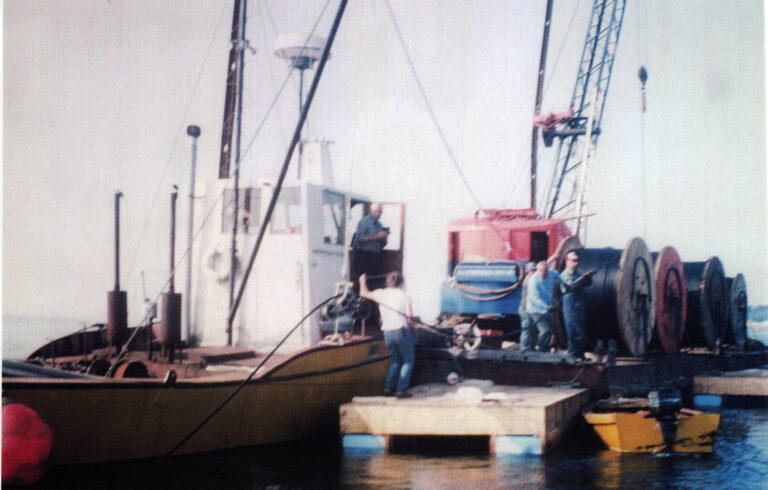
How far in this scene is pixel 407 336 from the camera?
8.95 m

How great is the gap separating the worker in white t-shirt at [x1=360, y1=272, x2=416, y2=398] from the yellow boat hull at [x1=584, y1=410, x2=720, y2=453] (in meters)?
1.90

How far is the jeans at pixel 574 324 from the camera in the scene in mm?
10266

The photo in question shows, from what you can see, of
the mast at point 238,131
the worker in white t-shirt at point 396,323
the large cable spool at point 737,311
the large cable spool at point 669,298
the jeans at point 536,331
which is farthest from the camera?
the large cable spool at point 737,311

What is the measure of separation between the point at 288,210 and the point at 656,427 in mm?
4683

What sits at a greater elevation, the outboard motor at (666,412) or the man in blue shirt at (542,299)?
the man in blue shirt at (542,299)

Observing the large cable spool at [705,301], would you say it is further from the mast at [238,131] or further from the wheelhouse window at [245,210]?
the mast at [238,131]

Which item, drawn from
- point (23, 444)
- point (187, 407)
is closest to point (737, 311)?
point (187, 407)

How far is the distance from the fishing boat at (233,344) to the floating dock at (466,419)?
70 cm

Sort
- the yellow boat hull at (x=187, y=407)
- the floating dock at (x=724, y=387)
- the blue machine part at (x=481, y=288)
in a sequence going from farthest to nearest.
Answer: the floating dock at (x=724, y=387), the blue machine part at (x=481, y=288), the yellow boat hull at (x=187, y=407)

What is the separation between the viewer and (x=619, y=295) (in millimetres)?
10789

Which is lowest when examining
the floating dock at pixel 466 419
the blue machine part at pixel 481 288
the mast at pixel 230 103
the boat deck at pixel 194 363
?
the floating dock at pixel 466 419

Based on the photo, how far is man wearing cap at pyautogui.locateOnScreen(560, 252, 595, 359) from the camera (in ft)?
33.7

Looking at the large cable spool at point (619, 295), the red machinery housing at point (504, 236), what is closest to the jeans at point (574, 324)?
the large cable spool at point (619, 295)

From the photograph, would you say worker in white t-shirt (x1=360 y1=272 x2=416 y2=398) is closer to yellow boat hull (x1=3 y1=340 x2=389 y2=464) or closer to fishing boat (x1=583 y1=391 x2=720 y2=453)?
yellow boat hull (x1=3 y1=340 x2=389 y2=464)
